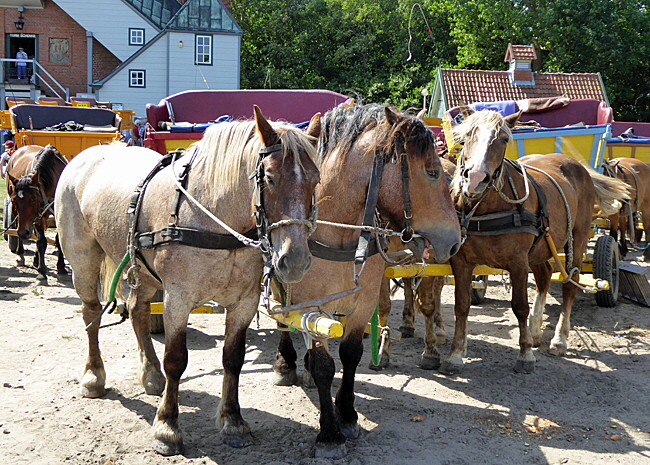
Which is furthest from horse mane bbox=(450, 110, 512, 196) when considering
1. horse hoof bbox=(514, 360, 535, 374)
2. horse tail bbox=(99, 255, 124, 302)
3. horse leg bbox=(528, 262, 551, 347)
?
horse tail bbox=(99, 255, 124, 302)

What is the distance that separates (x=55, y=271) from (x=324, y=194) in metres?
6.53

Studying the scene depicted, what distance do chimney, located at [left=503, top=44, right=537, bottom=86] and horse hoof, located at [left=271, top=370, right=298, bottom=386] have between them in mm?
16643

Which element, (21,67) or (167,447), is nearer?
(167,447)

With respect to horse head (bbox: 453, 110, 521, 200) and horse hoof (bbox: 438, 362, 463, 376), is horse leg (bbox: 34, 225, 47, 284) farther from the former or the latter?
horse head (bbox: 453, 110, 521, 200)

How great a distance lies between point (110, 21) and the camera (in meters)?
26.5

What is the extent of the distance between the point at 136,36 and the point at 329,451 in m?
26.6

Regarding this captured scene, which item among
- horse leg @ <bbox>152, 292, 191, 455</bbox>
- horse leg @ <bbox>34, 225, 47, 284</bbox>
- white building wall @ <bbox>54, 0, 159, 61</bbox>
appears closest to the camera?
horse leg @ <bbox>152, 292, 191, 455</bbox>

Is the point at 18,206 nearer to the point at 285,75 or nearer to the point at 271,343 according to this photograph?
the point at 271,343

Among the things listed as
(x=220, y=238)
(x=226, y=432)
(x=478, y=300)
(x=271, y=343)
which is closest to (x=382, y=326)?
(x=271, y=343)

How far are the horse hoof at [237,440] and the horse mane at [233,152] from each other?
1422mm

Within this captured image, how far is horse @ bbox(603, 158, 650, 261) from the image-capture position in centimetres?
955

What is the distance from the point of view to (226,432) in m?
3.54

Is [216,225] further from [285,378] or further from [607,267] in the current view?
[607,267]

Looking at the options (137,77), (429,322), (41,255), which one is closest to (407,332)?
(429,322)
